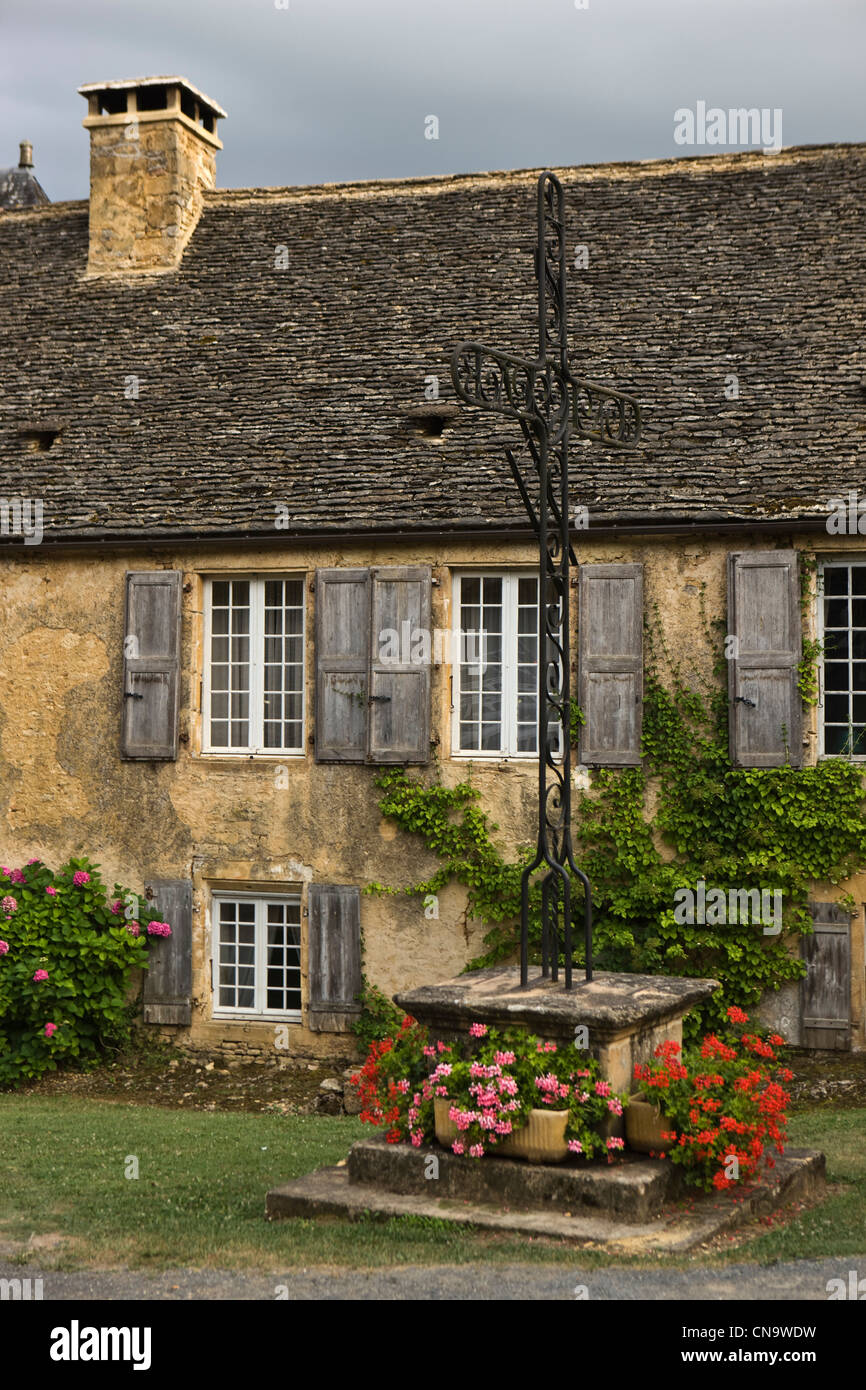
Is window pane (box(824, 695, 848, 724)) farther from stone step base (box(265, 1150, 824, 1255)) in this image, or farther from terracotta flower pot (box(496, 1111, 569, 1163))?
terracotta flower pot (box(496, 1111, 569, 1163))

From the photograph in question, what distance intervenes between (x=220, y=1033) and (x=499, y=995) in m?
5.50

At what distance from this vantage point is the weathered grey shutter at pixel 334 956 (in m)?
11.0

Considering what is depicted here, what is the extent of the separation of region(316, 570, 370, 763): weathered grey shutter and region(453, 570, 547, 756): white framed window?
0.71 m

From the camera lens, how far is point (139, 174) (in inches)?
571

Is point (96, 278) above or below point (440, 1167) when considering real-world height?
above

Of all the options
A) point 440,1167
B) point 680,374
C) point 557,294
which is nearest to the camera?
point 440,1167

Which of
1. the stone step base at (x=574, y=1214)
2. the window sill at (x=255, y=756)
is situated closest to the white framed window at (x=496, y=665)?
the window sill at (x=255, y=756)

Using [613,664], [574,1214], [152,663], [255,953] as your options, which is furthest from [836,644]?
[574,1214]

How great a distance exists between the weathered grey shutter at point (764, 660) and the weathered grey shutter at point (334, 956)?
3090 mm

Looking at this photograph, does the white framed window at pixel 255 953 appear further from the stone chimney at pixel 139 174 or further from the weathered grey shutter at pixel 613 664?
the stone chimney at pixel 139 174
